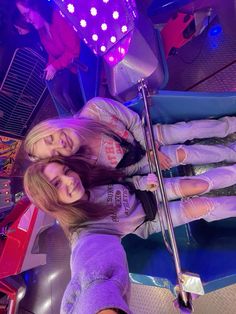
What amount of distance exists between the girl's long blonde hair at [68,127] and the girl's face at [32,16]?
0.73 meters

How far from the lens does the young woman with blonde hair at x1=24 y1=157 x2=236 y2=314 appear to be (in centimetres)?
48

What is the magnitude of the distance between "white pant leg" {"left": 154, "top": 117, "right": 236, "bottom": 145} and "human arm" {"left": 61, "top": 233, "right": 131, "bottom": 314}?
471 mm

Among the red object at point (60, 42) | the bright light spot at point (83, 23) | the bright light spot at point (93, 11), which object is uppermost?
the red object at point (60, 42)

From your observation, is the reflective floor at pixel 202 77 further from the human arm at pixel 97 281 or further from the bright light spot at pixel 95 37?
the human arm at pixel 97 281

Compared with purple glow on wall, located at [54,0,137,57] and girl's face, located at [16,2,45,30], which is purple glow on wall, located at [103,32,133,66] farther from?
girl's face, located at [16,2,45,30]

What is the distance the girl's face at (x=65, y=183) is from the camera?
0.75 meters

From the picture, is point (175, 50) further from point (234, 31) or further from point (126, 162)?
point (126, 162)

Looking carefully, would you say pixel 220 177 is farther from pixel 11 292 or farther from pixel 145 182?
pixel 11 292

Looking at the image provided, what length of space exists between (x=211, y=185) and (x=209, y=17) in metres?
0.84

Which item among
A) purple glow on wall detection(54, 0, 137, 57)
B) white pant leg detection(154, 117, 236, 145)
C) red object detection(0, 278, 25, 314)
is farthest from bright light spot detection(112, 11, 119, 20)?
red object detection(0, 278, 25, 314)

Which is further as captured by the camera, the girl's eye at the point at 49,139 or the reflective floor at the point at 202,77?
the reflective floor at the point at 202,77

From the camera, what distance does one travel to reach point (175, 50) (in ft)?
4.42

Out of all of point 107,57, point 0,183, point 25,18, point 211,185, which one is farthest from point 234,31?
point 0,183

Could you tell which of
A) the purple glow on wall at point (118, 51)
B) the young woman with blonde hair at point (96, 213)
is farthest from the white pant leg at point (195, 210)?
the purple glow on wall at point (118, 51)
